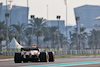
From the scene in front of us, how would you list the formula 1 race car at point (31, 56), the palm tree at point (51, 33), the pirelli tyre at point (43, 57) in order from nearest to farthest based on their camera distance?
the formula 1 race car at point (31, 56), the pirelli tyre at point (43, 57), the palm tree at point (51, 33)

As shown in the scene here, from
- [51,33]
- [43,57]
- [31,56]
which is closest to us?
[31,56]

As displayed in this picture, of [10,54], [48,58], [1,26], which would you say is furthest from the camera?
[1,26]

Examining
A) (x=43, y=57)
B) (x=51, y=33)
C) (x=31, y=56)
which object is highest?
(x=51, y=33)

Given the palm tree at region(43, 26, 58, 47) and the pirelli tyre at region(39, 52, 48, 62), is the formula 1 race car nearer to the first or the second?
the pirelli tyre at region(39, 52, 48, 62)

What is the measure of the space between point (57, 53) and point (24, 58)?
133 feet

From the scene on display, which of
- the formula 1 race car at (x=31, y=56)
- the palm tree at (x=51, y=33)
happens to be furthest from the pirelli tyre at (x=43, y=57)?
the palm tree at (x=51, y=33)

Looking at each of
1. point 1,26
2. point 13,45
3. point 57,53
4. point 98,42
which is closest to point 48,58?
point 57,53

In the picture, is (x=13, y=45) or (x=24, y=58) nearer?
(x=24, y=58)

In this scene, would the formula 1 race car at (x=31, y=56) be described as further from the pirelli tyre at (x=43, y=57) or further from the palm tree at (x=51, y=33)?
the palm tree at (x=51, y=33)

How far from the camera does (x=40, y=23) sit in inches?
5719

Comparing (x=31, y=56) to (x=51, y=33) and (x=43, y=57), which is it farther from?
(x=51, y=33)

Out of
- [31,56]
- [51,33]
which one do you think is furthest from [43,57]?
[51,33]

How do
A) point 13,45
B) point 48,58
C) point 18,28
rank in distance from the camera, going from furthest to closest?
1. point 18,28
2. point 13,45
3. point 48,58

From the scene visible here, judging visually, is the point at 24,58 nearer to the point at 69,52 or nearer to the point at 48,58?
the point at 48,58
